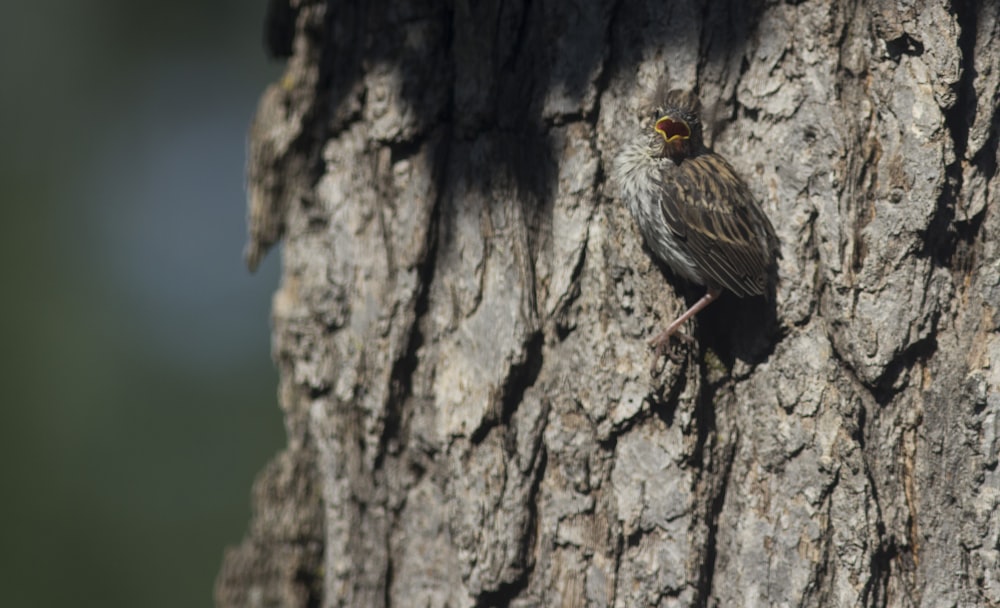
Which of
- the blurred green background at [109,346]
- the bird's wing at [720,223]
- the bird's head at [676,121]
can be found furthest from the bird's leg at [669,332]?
the blurred green background at [109,346]

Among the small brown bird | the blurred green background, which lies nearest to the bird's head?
the small brown bird

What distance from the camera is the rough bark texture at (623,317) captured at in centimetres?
261

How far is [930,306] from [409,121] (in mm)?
1685

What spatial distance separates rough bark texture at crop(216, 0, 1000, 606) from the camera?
2.61 m

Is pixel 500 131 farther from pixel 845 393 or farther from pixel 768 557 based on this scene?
pixel 768 557

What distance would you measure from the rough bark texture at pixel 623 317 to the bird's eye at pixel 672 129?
0.11m

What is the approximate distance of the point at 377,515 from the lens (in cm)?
316

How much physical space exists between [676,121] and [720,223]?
1.15ft

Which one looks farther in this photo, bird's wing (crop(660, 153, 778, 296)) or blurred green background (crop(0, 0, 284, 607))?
blurred green background (crop(0, 0, 284, 607))

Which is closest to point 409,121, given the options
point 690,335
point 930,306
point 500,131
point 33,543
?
point 500,131

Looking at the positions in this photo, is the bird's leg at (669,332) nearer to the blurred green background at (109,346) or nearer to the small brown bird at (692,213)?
the small brown bird at (692,213)

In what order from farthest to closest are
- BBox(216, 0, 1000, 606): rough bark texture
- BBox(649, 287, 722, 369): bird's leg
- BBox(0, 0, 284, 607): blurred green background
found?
1. BBox(0, 0, 284, 607): blurred green background
2. BBox(649, 287, 722, 369): bird's leg
3. BBox(216, 0, 1000, 606): rough bark texture

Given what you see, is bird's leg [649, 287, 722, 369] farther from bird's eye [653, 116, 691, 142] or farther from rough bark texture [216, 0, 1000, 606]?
bird's eye [653, 116, 691, 142]

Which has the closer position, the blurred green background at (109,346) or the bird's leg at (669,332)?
the bird's leg at (669,332)
